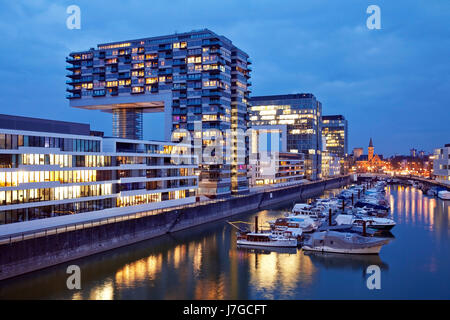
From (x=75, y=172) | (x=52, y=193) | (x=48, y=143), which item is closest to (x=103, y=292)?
(x=52, y=193)

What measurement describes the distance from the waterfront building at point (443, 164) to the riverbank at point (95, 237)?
109 meters

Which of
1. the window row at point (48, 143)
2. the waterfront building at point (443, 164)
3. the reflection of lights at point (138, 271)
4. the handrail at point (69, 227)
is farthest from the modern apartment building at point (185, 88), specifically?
the waterfront building at point (443, 164)

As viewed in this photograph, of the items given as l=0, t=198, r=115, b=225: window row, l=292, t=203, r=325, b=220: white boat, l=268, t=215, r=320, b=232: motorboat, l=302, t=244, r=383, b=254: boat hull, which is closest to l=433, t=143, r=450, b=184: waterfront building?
l=292, t=203, r=325, b=220: white boat

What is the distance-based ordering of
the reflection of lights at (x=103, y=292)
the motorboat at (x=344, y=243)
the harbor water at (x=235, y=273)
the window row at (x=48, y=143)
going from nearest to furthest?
1. the reflection of lights at (x=103, y=292)
2. the harbor water at (x=235, y=273)
3. the window row at (x=48, y=143)
4. the motorboat at (x=344, y=243)

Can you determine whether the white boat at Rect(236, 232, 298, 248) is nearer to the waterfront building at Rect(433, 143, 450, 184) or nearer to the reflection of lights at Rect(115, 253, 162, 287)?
the reflection of lights at Rect(115, 253, 162, 287)

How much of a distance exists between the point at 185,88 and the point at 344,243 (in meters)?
74.1

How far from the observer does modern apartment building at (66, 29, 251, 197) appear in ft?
373

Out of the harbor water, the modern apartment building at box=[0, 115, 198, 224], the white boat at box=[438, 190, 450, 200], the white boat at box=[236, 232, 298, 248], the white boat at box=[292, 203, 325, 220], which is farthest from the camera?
the white boat at box=[438, 190, 450, 200]

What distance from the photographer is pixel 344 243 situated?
191ft

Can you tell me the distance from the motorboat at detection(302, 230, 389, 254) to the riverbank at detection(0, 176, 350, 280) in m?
24.8

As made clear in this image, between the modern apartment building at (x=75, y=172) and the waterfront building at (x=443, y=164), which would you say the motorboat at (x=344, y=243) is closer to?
the modern apartment building at (x=75, y=172)

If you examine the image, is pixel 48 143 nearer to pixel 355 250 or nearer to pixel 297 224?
pixel 297 224

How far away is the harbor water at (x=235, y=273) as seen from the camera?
41312mm
